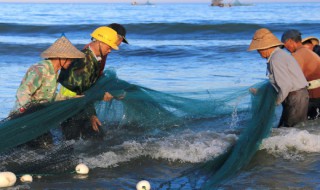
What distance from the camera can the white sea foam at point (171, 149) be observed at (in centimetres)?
→ 619

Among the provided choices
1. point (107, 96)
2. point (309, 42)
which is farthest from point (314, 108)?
point (107, 96)

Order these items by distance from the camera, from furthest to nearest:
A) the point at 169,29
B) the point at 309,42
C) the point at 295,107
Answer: the point at 169,29, the point at 309,42, the point at 295,107

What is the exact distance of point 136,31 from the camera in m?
28.2

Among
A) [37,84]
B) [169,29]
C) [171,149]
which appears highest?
[37,84]

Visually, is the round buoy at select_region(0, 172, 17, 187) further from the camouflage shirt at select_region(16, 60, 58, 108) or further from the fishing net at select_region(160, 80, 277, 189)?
the fishing net at select_region(160, 80, 277, 189)

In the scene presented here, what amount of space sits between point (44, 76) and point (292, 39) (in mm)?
3345

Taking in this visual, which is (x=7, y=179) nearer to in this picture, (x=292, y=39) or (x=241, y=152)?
(x=241, y=152)

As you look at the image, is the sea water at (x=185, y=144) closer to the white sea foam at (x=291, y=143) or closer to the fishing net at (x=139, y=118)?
the white sea foam at (x=291, y=143)

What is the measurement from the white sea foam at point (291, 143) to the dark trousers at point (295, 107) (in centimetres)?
14

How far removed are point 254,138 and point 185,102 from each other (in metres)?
1.01

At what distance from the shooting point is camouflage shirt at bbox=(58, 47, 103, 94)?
605cm

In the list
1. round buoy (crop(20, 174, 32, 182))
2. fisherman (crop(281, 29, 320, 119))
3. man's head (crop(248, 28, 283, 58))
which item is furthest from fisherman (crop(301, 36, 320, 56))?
round buoy (crop(20, 174, 32, 182))

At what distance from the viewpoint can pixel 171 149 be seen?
6461mm

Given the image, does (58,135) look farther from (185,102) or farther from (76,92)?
(185,102)
